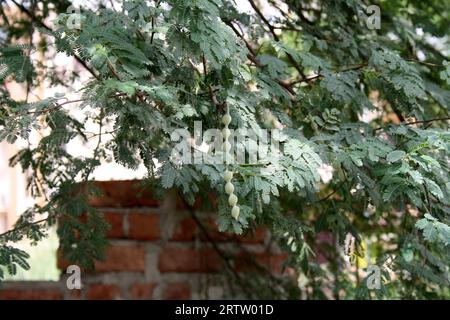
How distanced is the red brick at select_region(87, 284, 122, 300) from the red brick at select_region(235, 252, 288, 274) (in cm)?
38

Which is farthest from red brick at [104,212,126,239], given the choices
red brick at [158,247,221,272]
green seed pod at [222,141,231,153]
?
green seed pod at [222,141,231,153]

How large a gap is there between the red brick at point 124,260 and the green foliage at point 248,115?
0.37m

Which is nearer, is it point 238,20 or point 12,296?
point 238,20

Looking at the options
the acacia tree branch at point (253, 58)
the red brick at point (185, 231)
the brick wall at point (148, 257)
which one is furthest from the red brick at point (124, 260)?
the acacia tree branch at point (253, 58)

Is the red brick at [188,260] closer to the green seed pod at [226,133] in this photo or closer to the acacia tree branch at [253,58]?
the acacia tree branch at [253,58]

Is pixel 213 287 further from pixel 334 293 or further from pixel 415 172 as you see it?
pixel 415 172

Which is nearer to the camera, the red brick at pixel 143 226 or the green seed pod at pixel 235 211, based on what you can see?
the green seed pod at pixel 235 211

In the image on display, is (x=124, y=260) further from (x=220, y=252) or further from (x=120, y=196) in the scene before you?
(x=220, y=252)

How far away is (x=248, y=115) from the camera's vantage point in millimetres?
1194

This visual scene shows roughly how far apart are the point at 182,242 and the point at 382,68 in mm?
926

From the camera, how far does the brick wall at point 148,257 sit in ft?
6.73

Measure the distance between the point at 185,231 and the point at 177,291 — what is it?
0.58 ft
